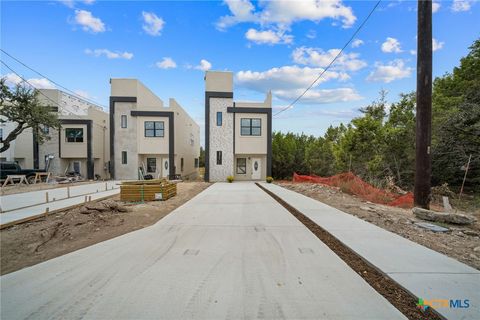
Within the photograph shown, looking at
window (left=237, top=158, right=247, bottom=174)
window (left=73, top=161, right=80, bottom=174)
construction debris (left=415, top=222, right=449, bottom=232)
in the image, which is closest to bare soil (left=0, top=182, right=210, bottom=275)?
construction debris (left=415, top=222, right=449, bottom=232)

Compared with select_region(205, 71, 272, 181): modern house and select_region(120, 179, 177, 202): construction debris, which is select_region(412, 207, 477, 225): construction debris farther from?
select_region(205, 71, 272, 181): modern house

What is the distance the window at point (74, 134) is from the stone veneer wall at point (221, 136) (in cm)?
1317

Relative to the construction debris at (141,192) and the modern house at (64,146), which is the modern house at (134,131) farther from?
the construction debris at (141,192)

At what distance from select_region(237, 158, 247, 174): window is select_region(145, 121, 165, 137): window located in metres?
7.68

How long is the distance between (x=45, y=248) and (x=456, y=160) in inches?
745

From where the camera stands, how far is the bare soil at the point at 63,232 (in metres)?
4.51

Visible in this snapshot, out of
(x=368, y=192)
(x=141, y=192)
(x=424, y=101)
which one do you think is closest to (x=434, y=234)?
(x=424, y=101)

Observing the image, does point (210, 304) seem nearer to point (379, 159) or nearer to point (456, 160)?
point (456, 160)

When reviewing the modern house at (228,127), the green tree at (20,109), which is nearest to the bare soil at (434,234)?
the modern house at (228,127)

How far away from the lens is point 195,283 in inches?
129

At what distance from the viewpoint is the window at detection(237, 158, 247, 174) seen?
23.7m

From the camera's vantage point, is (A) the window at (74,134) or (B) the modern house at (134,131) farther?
(A) the window at (74,134)

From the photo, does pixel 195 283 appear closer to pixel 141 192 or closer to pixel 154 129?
pixel 141 192

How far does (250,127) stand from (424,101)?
1574cm
